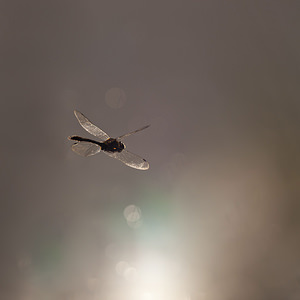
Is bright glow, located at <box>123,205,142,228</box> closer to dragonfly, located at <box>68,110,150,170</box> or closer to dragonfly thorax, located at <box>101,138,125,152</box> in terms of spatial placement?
dragonfly, located at <box>68,110,150,170</box>

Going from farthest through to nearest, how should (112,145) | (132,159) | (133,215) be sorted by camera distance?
(133,215)
(132,159)
(112,145)

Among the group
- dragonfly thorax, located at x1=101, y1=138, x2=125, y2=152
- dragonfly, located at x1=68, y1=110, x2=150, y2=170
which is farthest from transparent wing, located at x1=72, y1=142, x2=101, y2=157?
dragonfly thorax, located at x1=101, y1=138, x2=125, y2=152

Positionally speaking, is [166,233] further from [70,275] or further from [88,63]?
[88,63]

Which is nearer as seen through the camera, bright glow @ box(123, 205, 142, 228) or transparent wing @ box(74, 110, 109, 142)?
transparent wing @ box(74, 110, 109, 142)

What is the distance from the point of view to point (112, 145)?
2588 mm

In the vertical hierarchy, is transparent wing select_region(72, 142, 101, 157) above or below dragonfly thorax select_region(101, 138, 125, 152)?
below

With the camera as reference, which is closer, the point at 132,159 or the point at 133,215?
the point at 132,159

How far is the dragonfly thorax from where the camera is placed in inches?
101

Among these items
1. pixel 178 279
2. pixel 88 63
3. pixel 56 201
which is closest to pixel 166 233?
pixel 178 279

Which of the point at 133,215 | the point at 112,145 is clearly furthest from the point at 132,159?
the point at 133,215

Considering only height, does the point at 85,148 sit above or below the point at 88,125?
below

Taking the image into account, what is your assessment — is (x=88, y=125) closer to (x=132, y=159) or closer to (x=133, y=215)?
(x=132, y=159)

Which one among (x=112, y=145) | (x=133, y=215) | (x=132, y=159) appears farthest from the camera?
(x=133, y=215)

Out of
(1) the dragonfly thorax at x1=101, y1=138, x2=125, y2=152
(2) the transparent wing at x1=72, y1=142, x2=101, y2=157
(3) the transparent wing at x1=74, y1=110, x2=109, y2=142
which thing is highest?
(3) the transparent wing at x1=74, y1=110, x2=109, y2=142
